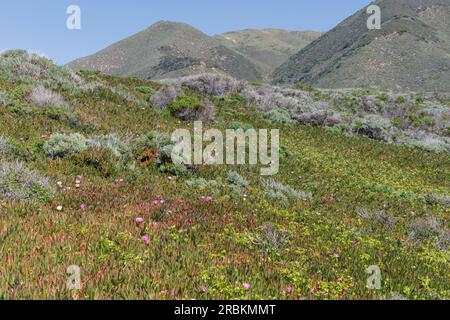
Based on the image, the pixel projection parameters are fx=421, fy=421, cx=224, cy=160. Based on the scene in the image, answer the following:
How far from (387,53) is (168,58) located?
77365 mm

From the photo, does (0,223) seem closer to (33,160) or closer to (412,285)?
(33,160)

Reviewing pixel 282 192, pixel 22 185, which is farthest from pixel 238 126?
pixel 22 185

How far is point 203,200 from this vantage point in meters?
8.74

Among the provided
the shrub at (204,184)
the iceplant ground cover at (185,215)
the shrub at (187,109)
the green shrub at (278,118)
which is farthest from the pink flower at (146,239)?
the green shrub at (278,118)

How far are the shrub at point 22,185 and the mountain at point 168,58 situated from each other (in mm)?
133289

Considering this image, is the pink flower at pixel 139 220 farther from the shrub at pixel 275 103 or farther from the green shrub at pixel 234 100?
the shrub at pixel 275 103

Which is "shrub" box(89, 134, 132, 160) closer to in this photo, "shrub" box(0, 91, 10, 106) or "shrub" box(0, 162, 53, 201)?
"shrub" box(0, 162, 53, 201)

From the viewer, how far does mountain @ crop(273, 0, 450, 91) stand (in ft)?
329

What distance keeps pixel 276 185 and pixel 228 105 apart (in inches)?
545

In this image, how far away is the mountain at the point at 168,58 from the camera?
487 feet

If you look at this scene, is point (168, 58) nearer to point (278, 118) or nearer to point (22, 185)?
point (278, 118)

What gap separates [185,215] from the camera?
7.66 meters

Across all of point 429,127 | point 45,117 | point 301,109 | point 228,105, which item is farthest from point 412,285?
point 429,127

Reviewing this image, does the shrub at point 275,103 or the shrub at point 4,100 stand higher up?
the shrub at point 275,103
